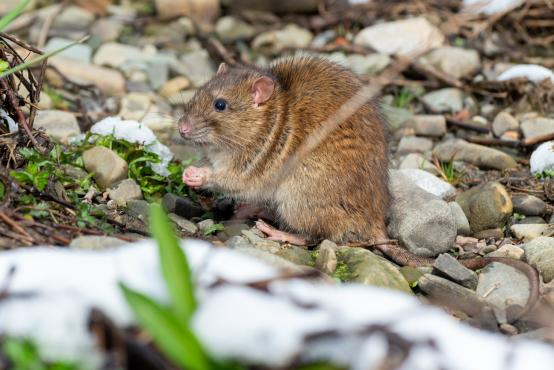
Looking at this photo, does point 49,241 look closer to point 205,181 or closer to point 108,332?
point 108,332

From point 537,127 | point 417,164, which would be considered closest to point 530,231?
point 417,164

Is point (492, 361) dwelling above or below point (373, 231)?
above

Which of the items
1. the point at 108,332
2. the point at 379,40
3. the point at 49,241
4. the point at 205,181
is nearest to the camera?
the point at 108,332

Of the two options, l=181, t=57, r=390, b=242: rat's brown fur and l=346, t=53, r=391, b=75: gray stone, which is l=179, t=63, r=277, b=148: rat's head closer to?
l=181, t=57, r=390, b=242: rat's brown fur

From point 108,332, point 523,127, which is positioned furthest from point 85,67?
point 108,332

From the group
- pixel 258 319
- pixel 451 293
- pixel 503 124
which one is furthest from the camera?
pixel 503 124

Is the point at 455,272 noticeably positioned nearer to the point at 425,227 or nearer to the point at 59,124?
the point at 425,227

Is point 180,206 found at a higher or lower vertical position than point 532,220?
higher
